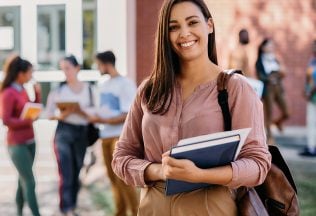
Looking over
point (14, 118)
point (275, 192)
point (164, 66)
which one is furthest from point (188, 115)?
point (14, 118)

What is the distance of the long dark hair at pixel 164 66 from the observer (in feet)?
7.14

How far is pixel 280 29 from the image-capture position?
11.8 meters

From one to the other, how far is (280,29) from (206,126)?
10094 mm

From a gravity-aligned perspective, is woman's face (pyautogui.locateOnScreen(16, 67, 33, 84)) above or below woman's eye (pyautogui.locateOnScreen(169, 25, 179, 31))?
below

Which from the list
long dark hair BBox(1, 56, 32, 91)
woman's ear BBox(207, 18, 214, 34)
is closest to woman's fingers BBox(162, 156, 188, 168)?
woman's ear BBox(207, 18, 214, 34)

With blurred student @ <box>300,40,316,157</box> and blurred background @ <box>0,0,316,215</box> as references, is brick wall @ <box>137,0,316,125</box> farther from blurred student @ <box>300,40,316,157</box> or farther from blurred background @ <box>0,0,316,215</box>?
blurred student @ <box>300,40,316,157</box>

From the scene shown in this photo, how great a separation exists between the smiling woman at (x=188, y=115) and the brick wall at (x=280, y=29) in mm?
9424

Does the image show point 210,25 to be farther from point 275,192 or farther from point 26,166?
point 26,166

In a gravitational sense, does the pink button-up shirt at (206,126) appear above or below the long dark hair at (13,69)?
below

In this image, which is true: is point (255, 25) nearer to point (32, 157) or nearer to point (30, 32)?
point (30, 32)

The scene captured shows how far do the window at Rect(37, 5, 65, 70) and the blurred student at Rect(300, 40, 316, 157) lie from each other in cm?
504

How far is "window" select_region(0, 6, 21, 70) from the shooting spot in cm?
1136

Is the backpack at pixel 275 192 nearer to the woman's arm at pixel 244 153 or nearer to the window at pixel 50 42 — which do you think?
the woman's arm at pixel 244 153

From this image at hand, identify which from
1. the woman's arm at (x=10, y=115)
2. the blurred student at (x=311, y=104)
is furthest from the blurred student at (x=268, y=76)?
the woman's arm at (x=10, y=115)
